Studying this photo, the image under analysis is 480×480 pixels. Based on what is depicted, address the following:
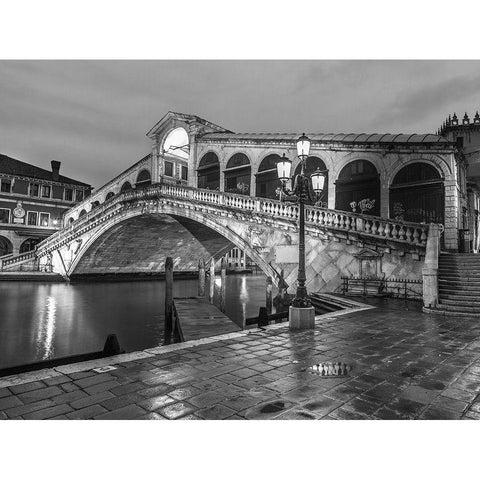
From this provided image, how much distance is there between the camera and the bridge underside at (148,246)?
21938 mm

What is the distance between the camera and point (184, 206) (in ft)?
57.7

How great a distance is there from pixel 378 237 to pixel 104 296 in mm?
14200

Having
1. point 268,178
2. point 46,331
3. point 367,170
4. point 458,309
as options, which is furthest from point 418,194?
point 46,331

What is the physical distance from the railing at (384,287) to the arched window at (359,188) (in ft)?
15.5

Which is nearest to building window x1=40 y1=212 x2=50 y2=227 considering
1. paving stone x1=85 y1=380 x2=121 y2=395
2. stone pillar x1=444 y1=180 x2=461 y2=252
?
stone pillar x1=444 y1=180 x2=461 y2=252

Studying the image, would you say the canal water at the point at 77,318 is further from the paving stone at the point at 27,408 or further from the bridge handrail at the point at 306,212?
the bridge handrail at the point at 306,212

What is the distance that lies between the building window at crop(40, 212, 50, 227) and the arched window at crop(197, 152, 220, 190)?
20.2 metres

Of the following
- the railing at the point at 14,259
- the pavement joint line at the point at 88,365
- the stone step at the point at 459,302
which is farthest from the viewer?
the railing at the point at 14,259

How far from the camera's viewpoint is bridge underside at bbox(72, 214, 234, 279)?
72.0 ft

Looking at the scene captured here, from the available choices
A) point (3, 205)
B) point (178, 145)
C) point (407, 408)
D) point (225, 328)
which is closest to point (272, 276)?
point (225, 328)

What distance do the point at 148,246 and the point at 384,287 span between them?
757 inches

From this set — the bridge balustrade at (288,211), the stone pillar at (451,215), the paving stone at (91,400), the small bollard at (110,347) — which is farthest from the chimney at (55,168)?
the paving stone at (91,400)

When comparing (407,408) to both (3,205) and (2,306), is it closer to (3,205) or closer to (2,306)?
(2,306)

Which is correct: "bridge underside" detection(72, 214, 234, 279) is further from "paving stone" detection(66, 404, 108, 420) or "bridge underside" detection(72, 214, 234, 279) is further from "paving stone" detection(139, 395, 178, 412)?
"paving stone" detection(66, 404, 108, 420)
